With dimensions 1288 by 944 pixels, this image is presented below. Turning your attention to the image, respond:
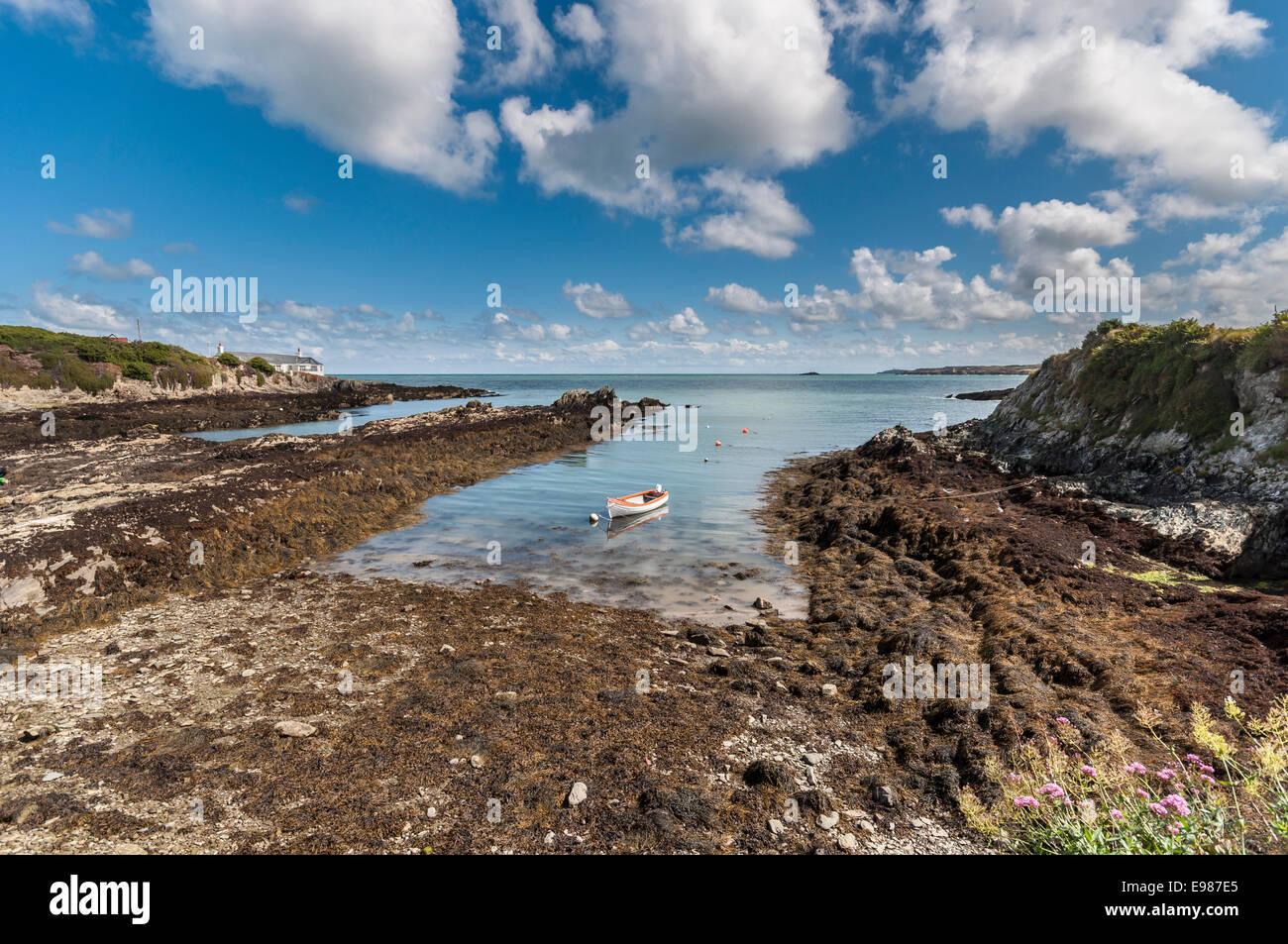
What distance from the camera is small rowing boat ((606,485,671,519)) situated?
2311cm

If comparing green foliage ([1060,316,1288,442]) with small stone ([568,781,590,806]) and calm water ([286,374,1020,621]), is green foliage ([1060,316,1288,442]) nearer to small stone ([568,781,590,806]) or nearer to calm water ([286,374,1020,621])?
calm water ([286,374,1020,621])

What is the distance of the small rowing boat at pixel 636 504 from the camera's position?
23108 millimetres

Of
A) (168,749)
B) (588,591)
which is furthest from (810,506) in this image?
(168,749)

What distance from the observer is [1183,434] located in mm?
24891

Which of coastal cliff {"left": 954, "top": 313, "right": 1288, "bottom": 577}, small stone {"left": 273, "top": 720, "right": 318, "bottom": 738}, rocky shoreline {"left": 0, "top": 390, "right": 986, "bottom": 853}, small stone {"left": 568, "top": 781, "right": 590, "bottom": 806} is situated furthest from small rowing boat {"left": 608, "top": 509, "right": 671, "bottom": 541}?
coastal cliff {"left": 954, "top": 313, "right": 1288, "bottom": 577}

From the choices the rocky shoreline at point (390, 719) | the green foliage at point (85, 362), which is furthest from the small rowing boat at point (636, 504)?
the green foliage at point (85, 362)

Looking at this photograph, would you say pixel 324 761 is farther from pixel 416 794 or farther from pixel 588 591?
pixel 588 591

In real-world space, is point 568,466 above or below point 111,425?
below

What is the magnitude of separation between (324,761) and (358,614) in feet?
20.8

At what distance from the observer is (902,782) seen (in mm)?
7617

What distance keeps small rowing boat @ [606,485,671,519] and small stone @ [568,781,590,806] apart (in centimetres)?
1568

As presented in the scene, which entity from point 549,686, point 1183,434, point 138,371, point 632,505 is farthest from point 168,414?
point 1183,434

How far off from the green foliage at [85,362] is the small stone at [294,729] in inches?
3445

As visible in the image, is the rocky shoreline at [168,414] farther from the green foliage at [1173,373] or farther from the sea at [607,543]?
the green foliage at [1173,373]
